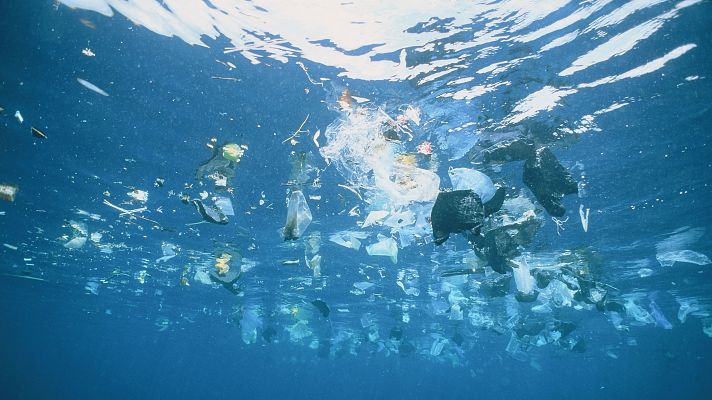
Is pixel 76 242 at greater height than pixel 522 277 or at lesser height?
greater

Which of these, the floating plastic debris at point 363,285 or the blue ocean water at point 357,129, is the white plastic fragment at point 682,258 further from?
the floating plastic debris at point 363,285

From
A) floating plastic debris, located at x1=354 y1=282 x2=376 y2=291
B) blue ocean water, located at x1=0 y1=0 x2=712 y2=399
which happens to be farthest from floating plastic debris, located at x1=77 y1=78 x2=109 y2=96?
floating plastic debris, located at x1=354 y1=282 x2=376 y2=291

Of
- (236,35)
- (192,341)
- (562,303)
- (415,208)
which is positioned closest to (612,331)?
(562,303)

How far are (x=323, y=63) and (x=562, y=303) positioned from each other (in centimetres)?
2595

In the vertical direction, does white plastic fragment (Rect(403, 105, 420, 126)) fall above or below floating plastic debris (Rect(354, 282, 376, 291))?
above

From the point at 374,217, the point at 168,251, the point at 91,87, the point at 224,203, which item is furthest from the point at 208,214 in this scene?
the point at 168,251

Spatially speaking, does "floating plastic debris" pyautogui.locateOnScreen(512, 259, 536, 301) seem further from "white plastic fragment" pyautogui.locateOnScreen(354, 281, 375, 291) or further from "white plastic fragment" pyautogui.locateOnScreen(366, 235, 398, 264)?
"white plastic fragment" pyautogui.locateOnScreen(354, 281, 375, 291)

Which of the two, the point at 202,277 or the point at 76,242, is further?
the point at 202,277

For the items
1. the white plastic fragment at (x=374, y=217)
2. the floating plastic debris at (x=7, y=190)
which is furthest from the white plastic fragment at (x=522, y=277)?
the floating plastic debris at (x=7, y=190)

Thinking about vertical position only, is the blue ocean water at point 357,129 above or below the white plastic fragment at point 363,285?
above

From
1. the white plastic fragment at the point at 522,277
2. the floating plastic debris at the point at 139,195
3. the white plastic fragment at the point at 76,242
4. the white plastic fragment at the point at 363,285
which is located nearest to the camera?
the white plastic fragment at the point at 522,277

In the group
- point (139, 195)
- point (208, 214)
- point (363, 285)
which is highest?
point (139, 195)

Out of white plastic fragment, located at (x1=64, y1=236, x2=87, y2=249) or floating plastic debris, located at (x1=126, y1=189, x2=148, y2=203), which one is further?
white plastic fragment, located at (x1=64, y1=236, x2=87, y2=249)

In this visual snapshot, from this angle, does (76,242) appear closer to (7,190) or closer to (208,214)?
(7,190)
